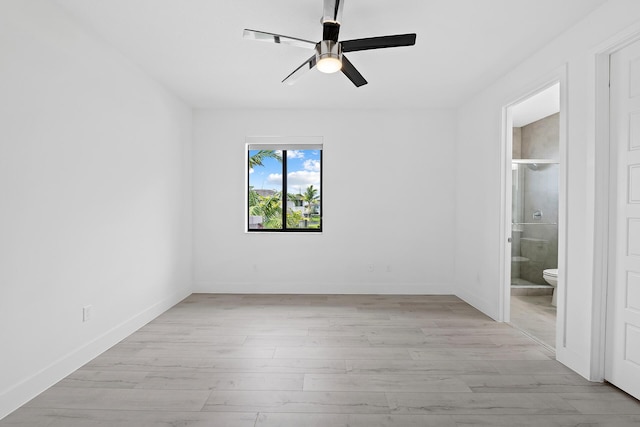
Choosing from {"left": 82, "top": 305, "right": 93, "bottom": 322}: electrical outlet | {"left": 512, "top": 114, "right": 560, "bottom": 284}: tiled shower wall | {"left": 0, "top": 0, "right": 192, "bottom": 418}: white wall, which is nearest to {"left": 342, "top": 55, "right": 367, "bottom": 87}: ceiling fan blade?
{"left": 0, "top": 0, "right": 192, "bottom": 418}: white wall

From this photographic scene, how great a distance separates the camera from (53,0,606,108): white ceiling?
7.66 ft

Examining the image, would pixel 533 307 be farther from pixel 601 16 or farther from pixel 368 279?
pixel 601 16

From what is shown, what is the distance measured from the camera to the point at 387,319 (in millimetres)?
3654

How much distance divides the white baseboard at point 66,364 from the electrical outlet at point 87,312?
0.63ft

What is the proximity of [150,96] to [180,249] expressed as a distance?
185 centimetres

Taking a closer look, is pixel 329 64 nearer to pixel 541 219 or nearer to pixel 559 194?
pixel 559 194

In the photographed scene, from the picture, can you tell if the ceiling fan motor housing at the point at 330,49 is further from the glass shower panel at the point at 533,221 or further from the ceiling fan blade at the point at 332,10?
the glass shower panel at the point at 533,221

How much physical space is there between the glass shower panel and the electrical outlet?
15.6 ft

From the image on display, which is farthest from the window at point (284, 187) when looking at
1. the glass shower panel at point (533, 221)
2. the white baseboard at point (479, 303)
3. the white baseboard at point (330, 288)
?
the glass shower panel at point (533, 221)

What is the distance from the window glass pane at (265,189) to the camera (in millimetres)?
5109

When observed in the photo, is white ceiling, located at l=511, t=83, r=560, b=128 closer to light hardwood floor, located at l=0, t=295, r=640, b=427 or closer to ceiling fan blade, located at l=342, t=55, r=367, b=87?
ceiling fan blade, located at l=342, t=55, r=367, b=87

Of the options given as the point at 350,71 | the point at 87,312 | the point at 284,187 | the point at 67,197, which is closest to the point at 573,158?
the point at 350,71

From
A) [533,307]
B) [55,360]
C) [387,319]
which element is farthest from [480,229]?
[55,360]

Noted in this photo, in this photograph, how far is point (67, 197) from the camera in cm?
243
